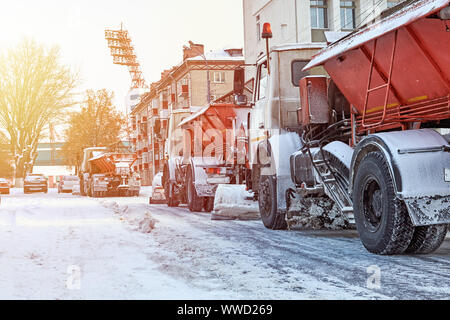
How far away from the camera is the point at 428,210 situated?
5.66 meters

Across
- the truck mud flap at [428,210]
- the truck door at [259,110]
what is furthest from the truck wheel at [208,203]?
the truck mud flap at [428,210]

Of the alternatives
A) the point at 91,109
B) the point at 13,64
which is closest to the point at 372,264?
the point at 13,64

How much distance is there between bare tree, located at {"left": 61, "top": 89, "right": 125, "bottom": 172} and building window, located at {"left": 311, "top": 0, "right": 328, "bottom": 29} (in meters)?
30.4

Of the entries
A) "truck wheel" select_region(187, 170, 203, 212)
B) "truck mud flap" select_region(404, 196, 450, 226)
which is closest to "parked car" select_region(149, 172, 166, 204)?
"truck wheel" select_region(187, 170, 203, 212)

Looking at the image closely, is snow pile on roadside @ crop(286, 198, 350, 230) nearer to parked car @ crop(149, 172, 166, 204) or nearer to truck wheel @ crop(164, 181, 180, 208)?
truck wheel @ crop(164, 181, 180, 208)

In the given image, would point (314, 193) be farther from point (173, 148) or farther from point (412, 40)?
point (173, 148)

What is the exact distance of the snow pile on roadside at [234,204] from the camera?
1140 cm

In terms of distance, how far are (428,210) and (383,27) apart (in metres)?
1.86

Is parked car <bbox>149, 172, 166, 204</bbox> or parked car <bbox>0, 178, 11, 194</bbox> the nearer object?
parked car <bbox>149, 172, 166, 204</bbox>

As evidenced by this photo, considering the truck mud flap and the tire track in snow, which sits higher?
the truck mud flap

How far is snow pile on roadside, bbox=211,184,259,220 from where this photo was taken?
37.4 ft

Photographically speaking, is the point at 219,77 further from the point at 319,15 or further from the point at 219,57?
the point at 319,15

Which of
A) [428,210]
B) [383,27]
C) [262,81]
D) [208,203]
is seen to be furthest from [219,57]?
[428,210]
